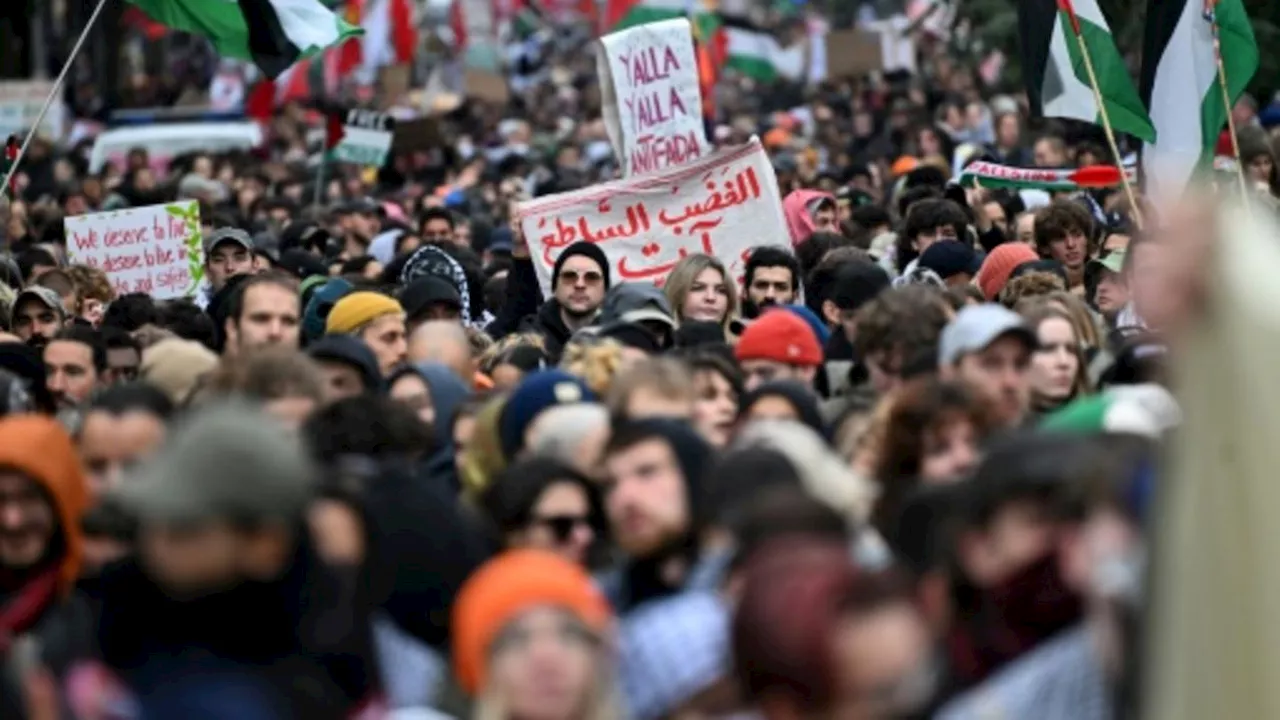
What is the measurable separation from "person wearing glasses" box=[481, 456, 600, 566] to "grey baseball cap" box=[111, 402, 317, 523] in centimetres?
118

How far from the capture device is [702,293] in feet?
43.7

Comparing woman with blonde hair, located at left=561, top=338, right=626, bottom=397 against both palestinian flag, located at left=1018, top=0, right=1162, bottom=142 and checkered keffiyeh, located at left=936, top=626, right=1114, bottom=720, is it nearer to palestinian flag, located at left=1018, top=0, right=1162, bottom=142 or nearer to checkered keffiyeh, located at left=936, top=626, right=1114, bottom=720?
checkered keffiyeh, located at left=936, top=626, right=1114, bottom=720

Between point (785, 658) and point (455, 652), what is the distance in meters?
1.15

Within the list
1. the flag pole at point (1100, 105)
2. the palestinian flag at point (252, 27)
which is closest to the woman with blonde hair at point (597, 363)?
the flag pole at point (1100, 105)

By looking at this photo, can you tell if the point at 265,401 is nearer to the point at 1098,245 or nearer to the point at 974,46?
the point at 1098,245

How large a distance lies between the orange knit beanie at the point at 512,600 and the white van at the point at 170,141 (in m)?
27.0

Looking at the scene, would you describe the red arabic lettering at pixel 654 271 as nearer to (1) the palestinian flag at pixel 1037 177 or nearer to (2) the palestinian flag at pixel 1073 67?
(2) the palestinian flag at pixel 1073 67

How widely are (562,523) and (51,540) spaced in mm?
994

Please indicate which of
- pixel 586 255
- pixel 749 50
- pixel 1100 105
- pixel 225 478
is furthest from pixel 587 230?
pixel 749 50

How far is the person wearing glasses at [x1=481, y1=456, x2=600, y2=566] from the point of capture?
24.5 ft

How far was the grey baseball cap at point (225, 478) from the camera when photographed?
619 cm

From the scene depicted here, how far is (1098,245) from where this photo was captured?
15.7 meters

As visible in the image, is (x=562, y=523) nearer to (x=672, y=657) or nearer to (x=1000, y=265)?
(x=672, y=657)

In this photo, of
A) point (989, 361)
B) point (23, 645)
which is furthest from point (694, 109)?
point (23, 645)
